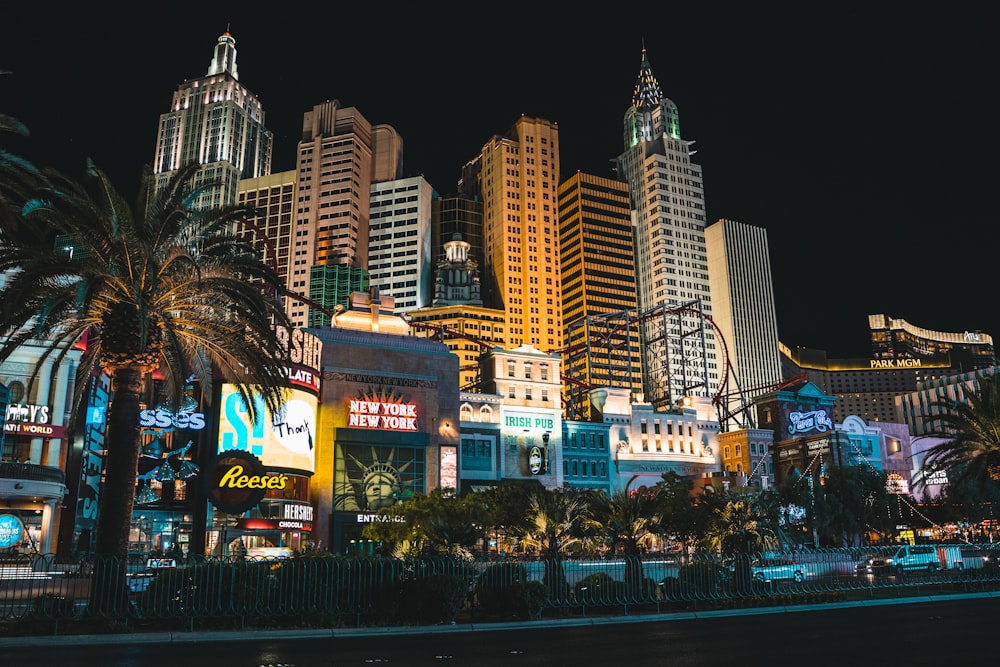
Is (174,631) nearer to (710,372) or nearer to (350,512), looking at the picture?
(350,512)

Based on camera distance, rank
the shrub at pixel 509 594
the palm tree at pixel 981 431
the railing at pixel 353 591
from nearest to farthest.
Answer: the railing at pixel 353 591
the shrub at pixel 509 594
the palm tree at pixel 981 431

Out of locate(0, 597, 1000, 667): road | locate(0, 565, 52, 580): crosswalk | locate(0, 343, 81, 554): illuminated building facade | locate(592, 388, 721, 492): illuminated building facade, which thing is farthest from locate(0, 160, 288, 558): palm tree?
locate(592, 388, 721, 492): illuminated building facade

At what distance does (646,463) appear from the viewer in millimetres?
104625

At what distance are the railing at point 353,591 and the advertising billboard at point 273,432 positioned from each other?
36.9 meters

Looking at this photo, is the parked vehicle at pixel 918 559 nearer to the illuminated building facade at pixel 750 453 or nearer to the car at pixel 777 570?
the car at pixel 777 570

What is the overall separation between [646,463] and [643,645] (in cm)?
8770

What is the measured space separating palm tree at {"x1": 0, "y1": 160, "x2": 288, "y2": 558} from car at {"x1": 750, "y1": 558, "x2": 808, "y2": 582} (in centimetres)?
2089

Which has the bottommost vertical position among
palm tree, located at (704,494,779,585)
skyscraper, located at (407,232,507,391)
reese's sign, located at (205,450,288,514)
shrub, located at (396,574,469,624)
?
shrub, located at (396,574,469,624)

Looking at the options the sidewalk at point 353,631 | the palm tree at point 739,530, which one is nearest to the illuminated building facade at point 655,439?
the palm tree at point 739,530

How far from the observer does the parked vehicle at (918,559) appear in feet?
129

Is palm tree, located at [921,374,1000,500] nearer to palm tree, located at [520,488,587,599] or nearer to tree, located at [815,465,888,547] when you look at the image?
tree, located at [815,465,888,547]

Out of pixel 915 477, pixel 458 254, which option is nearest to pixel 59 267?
pixel 915 477

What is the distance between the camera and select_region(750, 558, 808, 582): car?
103ft

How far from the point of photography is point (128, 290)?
25.6 m
